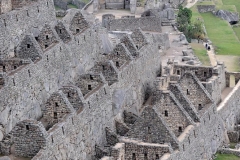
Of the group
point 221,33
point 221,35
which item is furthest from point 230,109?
point 221,33

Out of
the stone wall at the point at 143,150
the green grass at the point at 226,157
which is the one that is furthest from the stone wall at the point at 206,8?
the stone wall at the point at 143,150

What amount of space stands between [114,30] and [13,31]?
20.1 metres

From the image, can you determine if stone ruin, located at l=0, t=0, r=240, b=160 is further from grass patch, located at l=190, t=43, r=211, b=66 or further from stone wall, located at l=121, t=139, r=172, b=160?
grass patch, located at l=190, t=43, r=211, b=66

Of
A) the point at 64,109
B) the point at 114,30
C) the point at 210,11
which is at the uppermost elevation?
the point at 64,109

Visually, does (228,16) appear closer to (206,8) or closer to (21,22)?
(206,8)

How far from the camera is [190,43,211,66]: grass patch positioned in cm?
5876

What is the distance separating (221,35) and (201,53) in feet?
66.4

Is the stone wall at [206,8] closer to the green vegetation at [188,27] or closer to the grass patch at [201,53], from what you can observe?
the green vegetation at [188,27]

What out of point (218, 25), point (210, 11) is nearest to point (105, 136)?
point (218, 25)

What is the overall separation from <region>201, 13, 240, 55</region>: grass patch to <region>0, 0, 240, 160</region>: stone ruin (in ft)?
71.5

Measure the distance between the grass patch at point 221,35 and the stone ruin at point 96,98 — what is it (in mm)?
21801

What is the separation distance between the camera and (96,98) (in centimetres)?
3856

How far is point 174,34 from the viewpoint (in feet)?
215

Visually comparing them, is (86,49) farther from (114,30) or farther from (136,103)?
(114,30)
